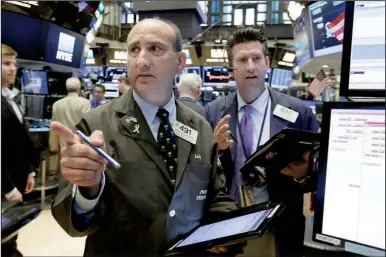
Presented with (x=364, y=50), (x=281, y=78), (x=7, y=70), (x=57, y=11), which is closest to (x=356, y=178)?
(x=364, y=50)

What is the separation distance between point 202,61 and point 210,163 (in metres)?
2.30

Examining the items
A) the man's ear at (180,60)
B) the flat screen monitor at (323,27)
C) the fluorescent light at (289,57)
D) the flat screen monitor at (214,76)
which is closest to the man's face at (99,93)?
the flat screen monitor at (214,76)

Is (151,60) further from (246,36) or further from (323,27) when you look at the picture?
(323,27)

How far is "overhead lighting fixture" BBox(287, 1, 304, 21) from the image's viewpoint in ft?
18.0

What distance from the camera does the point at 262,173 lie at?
1.56 meters

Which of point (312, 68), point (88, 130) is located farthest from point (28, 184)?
point (312, 68)

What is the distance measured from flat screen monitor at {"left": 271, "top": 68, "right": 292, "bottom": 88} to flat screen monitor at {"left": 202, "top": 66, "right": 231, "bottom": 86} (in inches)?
189

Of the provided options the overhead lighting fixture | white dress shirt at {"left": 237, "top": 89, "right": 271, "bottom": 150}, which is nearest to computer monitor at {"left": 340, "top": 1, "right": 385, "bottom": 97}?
white dress shirt at {"left": 237, "top": 89, "right": 271, "bottom": 150}

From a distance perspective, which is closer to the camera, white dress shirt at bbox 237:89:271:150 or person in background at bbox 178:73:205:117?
white dress shirt at bbox 237:89:271:150

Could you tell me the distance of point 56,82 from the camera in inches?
223

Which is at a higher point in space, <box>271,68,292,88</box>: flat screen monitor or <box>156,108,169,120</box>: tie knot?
<box>271,68,292,88</box>: flat screen monitor

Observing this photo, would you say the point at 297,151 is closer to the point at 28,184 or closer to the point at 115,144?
the point at 115,144

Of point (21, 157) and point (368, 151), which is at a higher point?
point (368, 151)

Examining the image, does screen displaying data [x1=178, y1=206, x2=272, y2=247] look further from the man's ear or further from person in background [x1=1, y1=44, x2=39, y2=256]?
person in background [x1=1, y1=44, x2=39, y2=256]
